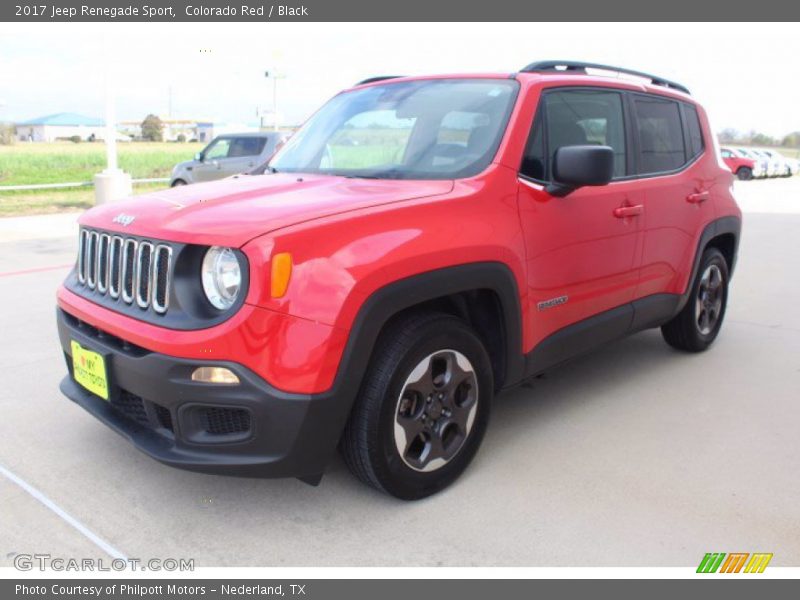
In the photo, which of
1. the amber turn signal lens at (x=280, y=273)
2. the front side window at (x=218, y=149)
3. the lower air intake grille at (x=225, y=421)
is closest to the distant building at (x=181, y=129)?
the front side window at (x=218, y=149)

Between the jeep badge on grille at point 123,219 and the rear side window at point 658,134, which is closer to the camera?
the jeep badge on grille at point 123,219

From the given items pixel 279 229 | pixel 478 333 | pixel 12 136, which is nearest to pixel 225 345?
pixel 279 229

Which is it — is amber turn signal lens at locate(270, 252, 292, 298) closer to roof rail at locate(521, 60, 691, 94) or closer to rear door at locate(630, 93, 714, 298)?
roof rail at locate(521, 60, 691, 94)

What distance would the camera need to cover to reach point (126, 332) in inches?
109

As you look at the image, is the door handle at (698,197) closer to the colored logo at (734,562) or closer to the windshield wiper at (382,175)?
the windshield wiper at (382,175)

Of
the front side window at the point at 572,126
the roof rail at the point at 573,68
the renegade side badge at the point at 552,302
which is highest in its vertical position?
the roof rail at the point at 573,68

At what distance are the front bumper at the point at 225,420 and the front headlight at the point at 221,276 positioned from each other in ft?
0.79

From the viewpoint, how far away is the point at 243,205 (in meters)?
2.93

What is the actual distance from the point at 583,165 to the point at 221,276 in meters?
1.74

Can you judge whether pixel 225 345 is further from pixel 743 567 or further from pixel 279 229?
pixel 743 567

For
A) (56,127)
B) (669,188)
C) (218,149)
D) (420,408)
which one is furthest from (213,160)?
(56,127)

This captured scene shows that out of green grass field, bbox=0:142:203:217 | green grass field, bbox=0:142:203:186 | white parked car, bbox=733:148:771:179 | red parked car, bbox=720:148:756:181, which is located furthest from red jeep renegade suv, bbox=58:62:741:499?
white parked car, bbox=733:148:771:179

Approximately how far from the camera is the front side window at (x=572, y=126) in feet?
11.6

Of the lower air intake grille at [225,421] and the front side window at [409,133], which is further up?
the front side window at [409,133]
